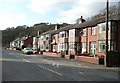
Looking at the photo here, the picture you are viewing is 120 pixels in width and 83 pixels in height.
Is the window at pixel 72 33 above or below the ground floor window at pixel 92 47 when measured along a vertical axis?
above

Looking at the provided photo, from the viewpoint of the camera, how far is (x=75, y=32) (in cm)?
6512

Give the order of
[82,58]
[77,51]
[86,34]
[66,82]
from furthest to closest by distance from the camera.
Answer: [77,51], [86,34], [82,58], [66,82]

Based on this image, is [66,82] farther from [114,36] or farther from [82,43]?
[82,43]

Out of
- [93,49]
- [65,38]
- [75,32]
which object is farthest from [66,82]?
[65,38]

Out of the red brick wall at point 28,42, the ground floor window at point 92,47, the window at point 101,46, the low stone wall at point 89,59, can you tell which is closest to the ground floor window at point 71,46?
the ground floor window at point 92,47

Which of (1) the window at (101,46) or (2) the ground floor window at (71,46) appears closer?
(1) the window at (101,46)

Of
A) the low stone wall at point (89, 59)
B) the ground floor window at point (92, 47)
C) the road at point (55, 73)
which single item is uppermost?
the ground floor window at point (92, 47)

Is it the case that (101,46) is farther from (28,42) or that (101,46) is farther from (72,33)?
(28,42)

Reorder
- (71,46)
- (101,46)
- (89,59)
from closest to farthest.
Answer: (89,59)
(101,46)
(71,46)

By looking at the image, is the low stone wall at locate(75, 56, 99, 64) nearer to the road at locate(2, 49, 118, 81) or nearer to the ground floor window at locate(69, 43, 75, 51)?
the road at locate(2, 49, 118, 81)

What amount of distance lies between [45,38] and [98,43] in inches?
2022

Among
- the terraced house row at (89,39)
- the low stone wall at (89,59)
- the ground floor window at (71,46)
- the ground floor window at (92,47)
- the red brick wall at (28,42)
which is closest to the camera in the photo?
the low stone wall at (89,59)

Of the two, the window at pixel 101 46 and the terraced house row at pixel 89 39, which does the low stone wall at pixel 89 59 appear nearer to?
the terraced house row at pixel 89 39

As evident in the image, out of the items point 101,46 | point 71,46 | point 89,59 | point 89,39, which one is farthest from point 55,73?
point 71,46
